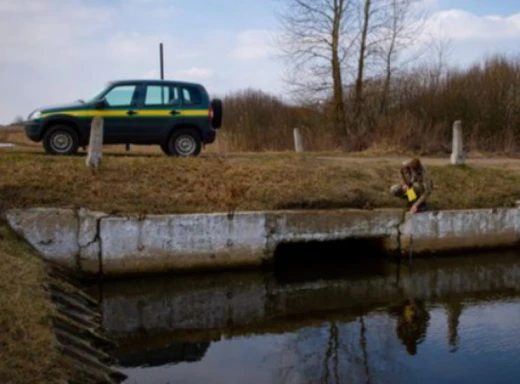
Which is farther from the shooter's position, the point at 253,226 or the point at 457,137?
the point at 457,137

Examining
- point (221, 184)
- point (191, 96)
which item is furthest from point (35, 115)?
point (221, 184)

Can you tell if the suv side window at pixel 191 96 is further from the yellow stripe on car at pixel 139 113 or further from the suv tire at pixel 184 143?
the suv tire at pixel 184 143

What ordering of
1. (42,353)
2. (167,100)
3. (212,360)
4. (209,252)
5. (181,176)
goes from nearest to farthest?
(42,353), (212,360), (209,252), (181,176), (167,100)

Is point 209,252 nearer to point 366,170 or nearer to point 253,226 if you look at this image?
point 253,226

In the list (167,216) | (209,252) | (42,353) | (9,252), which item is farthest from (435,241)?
(42,353)

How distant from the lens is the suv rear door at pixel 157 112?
46.3ft

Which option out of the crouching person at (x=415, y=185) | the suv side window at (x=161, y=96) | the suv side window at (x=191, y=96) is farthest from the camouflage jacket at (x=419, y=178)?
the suv side window at (x=161, y=96)

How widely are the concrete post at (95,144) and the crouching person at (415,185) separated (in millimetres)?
6175

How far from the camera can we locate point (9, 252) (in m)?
9.48

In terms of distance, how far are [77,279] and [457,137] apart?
9.37 meters

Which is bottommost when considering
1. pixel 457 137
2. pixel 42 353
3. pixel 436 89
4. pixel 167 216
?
pixel 42 353

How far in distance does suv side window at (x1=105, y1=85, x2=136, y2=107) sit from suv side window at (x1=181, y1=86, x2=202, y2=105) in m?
1.14

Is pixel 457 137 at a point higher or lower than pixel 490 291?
higher

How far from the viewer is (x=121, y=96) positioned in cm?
1398
